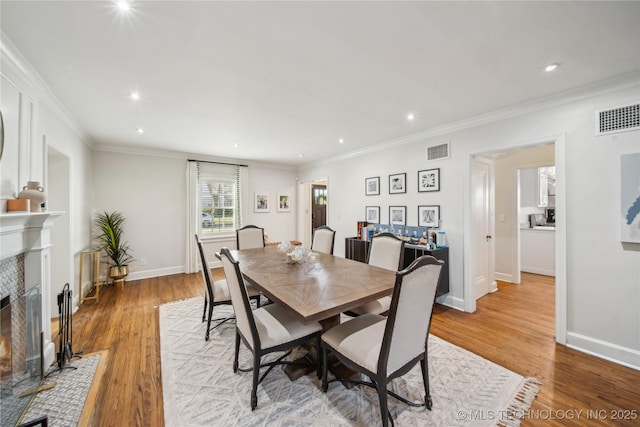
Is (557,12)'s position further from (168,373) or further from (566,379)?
(168,373)

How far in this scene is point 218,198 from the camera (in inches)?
220

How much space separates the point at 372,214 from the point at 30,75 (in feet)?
14.3

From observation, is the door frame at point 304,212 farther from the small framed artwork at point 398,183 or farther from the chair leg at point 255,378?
the chair leg at point 255,378

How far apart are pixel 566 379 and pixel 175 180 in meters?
6.13

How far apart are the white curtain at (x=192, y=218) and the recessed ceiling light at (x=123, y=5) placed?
4.01 meters

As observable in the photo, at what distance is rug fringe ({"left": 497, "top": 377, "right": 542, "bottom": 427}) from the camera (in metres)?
1.56

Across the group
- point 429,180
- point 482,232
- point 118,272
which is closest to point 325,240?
point 429,180

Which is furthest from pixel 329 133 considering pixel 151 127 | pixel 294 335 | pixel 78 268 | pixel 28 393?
pixel 78 268

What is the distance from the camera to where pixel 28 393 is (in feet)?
5.53

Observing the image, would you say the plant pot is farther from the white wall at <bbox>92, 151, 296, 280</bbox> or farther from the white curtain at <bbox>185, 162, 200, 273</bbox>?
the white curtain at <bbox>185, 162, 200, 273</bbox>

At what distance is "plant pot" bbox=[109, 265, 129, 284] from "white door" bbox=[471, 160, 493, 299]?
5.66m

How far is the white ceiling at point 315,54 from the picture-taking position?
141 cm

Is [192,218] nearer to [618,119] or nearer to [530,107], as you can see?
[530,107]

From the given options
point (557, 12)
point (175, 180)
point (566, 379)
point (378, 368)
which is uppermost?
point (557, 12)
